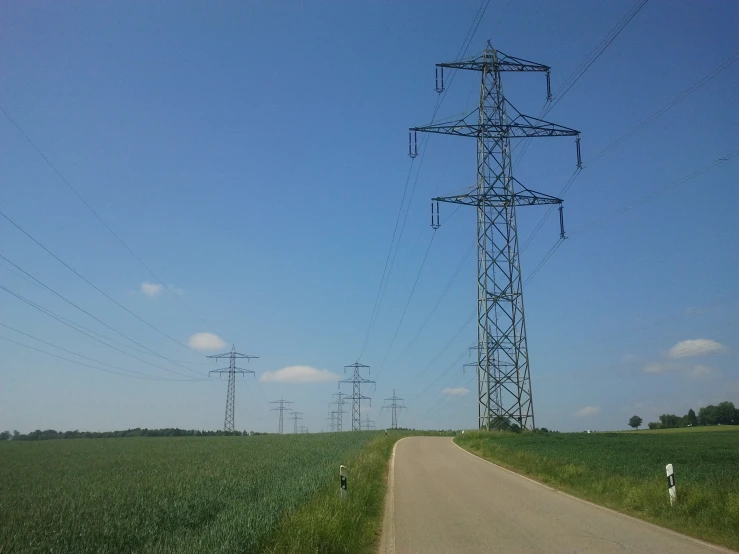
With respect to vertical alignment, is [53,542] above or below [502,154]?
below

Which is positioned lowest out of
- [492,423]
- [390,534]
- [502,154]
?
[390,534]

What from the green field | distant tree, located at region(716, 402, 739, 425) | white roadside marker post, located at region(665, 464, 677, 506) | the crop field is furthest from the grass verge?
distant tree, located at region(716, 402, 739, 425)

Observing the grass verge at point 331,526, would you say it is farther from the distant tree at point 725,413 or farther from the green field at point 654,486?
the distant tree at point 725,413

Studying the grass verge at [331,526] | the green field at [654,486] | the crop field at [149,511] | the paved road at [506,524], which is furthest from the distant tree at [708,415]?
the grass verge at [331,526]

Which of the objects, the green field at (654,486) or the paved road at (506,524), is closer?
the paved road at (506,524)

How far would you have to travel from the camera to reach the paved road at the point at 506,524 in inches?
413

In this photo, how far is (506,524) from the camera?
12766 millimetres

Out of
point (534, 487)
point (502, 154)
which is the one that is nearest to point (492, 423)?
point (502, 154)

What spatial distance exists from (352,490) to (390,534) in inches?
145

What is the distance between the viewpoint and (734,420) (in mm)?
115750

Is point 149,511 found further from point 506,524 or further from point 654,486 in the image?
point 654,486

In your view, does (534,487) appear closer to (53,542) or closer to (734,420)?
(53,542)

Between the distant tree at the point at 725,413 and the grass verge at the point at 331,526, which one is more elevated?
the distant tree at the point at 725,413

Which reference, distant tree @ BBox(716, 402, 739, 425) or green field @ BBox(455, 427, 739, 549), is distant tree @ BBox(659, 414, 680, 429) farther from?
green field @ BBox(455, 427, 739, 549)
